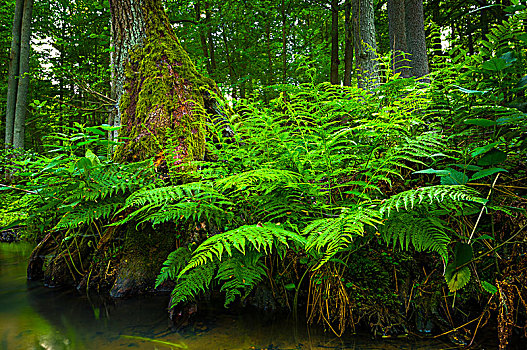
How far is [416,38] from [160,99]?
4.59 metres

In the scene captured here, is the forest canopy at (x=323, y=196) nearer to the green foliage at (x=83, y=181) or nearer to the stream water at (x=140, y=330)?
the green foliage at (x=83, y=181)

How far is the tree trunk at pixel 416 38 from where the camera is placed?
17.0 feet

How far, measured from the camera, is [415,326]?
6.48 feet

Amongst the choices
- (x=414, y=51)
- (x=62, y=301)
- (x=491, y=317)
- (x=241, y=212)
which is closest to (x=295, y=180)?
(x=241, y=212)

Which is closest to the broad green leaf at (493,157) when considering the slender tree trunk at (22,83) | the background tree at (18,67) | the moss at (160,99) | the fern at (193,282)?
the fern at (193,282)

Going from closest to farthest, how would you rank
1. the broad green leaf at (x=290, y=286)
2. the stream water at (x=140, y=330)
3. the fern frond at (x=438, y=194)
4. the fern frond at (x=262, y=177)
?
the fern frond at (x=438, y=194) → the fern frond at (x=262, y=177) → the stream water at (x=140, y=330) → the broad green leaf at (x=290, y=286)

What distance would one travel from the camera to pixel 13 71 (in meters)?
9.34

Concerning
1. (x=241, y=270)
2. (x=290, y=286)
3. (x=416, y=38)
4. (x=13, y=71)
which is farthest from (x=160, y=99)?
(x=13, y=71)

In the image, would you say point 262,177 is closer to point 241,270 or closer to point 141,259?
point 241,270

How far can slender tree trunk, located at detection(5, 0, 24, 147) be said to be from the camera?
9406 mm

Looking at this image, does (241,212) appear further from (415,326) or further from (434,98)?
(434,98)

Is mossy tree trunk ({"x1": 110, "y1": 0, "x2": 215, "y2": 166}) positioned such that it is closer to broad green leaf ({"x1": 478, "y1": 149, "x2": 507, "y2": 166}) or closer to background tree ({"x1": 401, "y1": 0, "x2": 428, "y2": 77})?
broad green leaf ({"x1": 478, "y1": 149, "x2": 507, "y2": 166})

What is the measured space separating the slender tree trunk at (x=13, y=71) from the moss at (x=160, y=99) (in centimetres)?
824

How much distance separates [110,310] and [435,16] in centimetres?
1154
